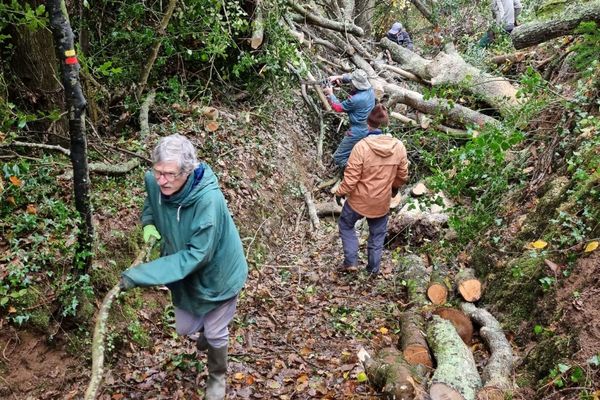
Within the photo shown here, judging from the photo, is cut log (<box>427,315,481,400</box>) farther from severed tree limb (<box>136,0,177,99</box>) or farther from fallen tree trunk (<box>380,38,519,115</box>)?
severed tree limb (<box>136,0,177,99</box>)

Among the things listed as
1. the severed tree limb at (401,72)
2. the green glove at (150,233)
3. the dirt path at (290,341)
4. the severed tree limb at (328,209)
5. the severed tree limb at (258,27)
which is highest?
the severed tree limb at (258,27)

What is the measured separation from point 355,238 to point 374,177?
0.97 metres

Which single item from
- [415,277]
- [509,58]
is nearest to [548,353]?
[415,277]

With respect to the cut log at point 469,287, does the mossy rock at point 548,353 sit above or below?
above

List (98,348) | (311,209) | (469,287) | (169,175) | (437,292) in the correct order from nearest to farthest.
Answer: (98,348), (169,175), (469,287), (437,292), (311,209)

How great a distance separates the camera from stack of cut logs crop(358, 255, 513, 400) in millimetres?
3709

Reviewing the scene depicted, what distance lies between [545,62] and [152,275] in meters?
8.97

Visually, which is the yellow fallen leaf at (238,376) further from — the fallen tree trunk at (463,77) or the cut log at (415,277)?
the fallen tree trunk at (463,77)

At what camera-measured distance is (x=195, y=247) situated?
317cm

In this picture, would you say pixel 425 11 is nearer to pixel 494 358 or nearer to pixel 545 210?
pixel 545 210

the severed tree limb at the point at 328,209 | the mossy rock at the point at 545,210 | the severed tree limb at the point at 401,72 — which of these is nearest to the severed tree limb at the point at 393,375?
the mossy rock at the point at 545,210

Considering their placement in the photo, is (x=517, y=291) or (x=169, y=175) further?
(x=517, y=291)

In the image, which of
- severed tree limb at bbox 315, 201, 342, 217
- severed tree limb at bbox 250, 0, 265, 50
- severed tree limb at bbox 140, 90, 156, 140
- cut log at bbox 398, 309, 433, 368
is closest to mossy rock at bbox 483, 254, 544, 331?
cut log at bbox 398, 309, 433, 368

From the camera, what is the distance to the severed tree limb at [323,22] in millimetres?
10078
